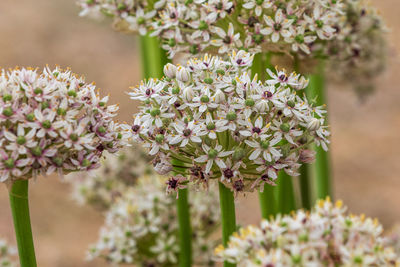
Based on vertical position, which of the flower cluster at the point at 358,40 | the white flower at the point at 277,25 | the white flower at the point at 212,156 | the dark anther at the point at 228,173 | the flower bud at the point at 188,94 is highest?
the flower cluster at the point at 358,40

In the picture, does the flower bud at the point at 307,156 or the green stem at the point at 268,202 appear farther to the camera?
the green stem at the point at 268,202

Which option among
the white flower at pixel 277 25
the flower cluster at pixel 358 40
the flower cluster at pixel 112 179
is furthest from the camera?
the flower cluster at pixel 112 179

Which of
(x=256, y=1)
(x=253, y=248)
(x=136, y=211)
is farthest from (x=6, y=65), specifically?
(x=253, y=248)

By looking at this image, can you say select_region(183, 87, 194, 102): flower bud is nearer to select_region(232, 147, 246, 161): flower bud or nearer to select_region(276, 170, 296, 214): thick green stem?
select_region(232, 147, 246, 161): flower bud

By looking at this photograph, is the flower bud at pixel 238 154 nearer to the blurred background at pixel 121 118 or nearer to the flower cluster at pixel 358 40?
the flower cluster at pixel 358 40

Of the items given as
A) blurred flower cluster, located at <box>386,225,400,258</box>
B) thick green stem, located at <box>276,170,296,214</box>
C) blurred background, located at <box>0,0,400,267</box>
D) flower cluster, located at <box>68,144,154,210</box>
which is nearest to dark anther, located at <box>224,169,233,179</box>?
thick green stem, located at <box>276,170,296,214</box>

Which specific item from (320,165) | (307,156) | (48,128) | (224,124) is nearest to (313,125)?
(307,156)

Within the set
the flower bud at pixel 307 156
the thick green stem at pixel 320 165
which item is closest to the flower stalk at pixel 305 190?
the thick green stem at pixel 320 165

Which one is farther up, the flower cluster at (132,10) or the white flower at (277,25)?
the flower cluster at (132,10)
